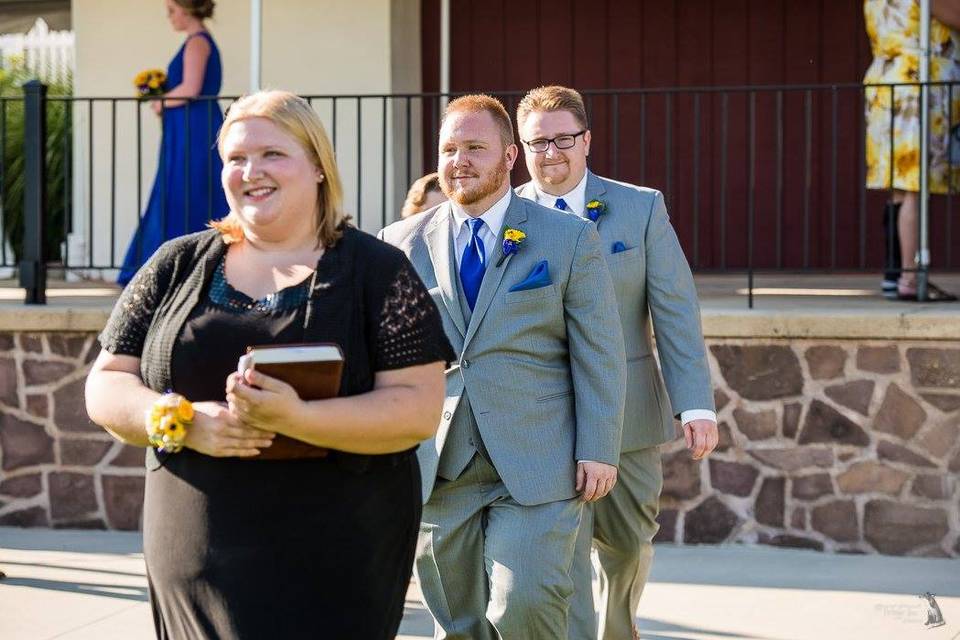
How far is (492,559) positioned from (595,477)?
37cm

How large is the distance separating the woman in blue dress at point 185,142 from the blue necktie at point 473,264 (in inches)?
184

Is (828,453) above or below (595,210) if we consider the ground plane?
below

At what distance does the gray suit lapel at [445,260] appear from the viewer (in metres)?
4.46

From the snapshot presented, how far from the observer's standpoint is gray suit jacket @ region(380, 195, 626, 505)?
4.35m

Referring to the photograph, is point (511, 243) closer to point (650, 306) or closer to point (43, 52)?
point (650, 306)

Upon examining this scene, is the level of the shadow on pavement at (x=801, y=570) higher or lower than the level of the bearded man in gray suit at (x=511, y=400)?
lower

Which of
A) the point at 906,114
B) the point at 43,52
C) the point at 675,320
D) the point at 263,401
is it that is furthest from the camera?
the point at 43,52

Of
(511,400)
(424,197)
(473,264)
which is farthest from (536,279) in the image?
(424,197)

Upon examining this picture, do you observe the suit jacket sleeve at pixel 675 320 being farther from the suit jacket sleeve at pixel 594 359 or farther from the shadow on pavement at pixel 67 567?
the shadow on pavement at pixel 67 567

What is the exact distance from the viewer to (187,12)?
912 cm

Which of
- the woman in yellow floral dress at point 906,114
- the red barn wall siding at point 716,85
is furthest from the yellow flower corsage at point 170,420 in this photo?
the red barn wall siding at point 716,85

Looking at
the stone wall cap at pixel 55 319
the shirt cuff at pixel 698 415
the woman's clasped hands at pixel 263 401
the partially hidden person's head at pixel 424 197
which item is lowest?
the shirt cuff at pixel 698 415

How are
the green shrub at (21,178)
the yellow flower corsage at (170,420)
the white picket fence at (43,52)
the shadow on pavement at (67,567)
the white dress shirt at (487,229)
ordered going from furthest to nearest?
the white picket fence at (43,52) < the green shrub at (21,178) < the shadow on pavement at (67,567) < the white dress shirt at (487,229) < the yellow flower corsage at (170,420)

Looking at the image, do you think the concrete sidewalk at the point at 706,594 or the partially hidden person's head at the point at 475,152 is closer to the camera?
the partially hidden person's head at the point at 475,152
